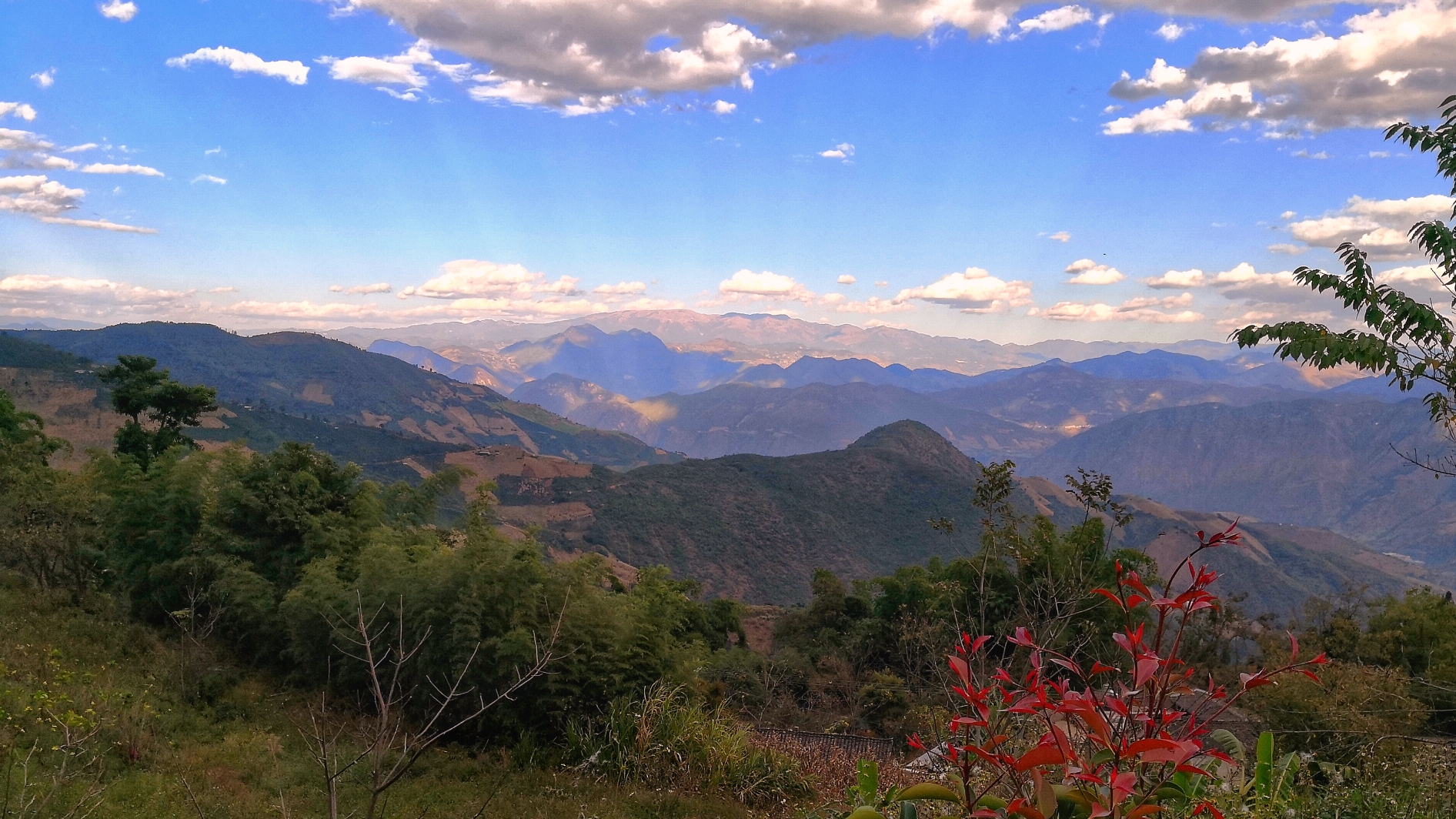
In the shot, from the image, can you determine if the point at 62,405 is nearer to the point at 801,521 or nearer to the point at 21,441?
the point at 21,441

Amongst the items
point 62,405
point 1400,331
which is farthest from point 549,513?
point 1400,331

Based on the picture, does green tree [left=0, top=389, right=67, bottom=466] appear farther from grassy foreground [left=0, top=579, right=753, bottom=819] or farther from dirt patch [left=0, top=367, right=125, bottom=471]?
dirt patch [left=0, top=367, right=125, bottom=471]

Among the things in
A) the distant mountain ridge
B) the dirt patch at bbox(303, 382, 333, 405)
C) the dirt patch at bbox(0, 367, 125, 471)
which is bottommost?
the distant mountain ridge

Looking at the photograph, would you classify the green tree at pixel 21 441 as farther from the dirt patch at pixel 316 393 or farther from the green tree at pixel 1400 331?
the dirt patch at pixel 316 393

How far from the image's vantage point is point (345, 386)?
16075 centimetres

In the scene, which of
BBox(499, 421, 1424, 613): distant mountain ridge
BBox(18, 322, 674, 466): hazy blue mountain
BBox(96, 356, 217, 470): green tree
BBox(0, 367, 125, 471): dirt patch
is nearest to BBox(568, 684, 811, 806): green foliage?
BBox(96, 356, 217, 470): green tree

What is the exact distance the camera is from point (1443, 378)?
191 inches

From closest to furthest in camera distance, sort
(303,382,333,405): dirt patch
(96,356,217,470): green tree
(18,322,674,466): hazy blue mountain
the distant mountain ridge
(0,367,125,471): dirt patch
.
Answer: (96,356,217,470): green tree < (0,367,125,471): dirt patch < the distant mountain ridge < (18,322,674,466): hazy blue mountain < (303,382,333,405): dirt patch

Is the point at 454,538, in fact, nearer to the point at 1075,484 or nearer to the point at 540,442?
the point at 1075,484

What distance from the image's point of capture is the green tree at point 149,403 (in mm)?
17672

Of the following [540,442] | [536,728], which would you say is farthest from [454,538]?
[540,442]

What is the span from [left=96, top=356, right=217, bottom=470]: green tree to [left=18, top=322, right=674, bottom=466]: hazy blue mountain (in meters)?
121

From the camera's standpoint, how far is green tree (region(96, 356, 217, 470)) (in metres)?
17.7

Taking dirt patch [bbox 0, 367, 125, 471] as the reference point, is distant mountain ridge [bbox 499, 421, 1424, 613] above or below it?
below
